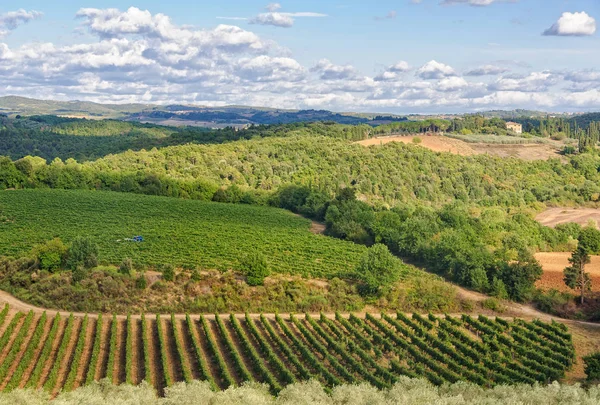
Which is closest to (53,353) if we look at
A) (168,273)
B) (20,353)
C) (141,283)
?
(20,353)

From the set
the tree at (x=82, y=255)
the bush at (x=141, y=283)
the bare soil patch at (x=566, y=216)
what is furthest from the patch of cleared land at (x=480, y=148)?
the bush at (x=141, y=283)

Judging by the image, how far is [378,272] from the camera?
58375 millimetres

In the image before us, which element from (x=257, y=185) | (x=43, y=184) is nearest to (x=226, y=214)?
(x=257, y=185)

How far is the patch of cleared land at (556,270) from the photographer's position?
204 feet

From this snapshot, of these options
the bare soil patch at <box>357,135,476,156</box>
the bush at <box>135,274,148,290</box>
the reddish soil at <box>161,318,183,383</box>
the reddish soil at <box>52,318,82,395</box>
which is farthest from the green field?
the bare soil patch at <box>357,135,476,156</box>

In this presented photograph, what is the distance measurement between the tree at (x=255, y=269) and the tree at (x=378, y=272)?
29.4 ft

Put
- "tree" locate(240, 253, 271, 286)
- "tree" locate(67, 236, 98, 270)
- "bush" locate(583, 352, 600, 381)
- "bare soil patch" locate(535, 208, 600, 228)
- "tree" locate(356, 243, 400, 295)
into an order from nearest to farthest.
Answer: "bush" locate(583, 352, 600, 381), "tree" locate(356, 243, 400, 295), "tree" locate(240, 253, 271, 286), "tree" locate(67, 236, 98, 270), "bare soil patch" locate(535, 208, 600, 228)

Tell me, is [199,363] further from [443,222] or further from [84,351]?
[443,222]

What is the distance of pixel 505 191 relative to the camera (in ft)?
371

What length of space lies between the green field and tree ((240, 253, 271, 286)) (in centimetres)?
416

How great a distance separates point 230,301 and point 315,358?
48.9ft

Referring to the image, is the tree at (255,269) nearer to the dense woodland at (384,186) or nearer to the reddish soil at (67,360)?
the reddish soil at (67,360)

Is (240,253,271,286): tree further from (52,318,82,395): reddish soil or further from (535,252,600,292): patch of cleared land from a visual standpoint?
(535,252,600,292): patch of cleared land

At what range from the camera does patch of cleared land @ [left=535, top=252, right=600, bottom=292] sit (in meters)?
62.1
